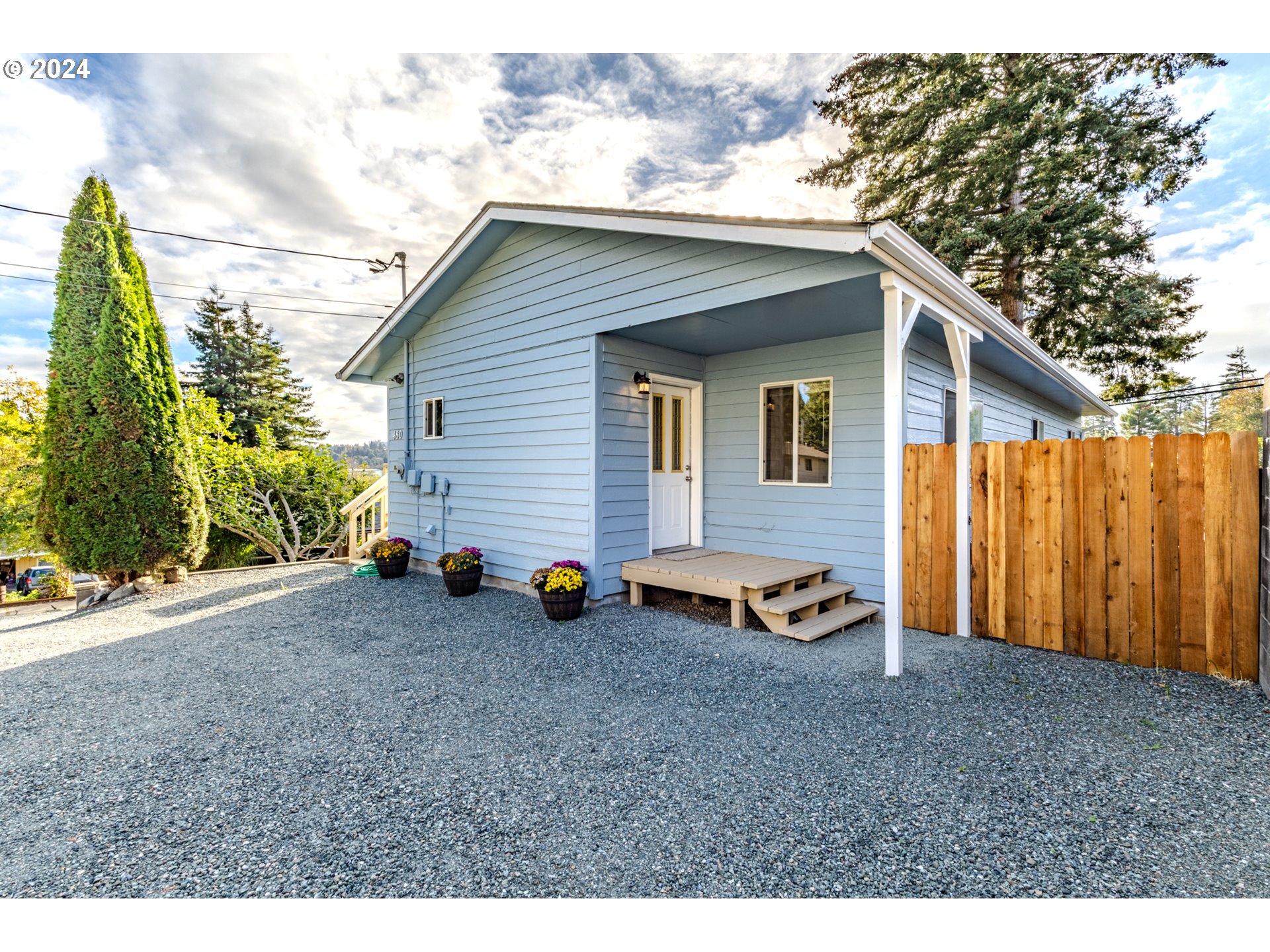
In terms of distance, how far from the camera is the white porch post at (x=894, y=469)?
11.8 ft

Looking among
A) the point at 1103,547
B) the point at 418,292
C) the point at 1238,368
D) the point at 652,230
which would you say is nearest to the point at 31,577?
the point at 418,292

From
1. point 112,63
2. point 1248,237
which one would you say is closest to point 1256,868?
point 112,63

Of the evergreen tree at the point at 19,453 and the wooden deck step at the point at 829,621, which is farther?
the evergreen tree at the point at 19,453

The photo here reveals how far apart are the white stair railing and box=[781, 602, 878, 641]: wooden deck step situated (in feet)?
22.7

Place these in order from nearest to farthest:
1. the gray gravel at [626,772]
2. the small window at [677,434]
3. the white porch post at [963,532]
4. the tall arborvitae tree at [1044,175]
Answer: the gray gravel at [626,772]
the white porch post at [963,532]
the small window at [677,434]
the tall arborvitae tree at [1044,175]

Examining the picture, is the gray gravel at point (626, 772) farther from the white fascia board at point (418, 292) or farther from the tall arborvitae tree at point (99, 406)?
the white fascia board at point (418, 292)

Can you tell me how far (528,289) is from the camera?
606 cm

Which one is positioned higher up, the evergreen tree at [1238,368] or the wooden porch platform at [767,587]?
the evergreen tree at [1238,368]

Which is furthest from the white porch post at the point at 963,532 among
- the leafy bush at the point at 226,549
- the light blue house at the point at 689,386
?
the leafy bush at the point at 226,549

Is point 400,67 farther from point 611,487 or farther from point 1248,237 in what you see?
point 1248,237

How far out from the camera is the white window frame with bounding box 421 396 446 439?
24.2 ft

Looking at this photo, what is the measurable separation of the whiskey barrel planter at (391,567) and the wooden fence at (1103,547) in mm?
6243

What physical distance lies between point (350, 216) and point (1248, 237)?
15878mm

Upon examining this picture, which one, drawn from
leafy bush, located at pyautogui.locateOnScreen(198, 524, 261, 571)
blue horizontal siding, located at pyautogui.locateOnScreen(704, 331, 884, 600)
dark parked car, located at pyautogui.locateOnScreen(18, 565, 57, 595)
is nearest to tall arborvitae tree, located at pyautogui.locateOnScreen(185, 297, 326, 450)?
dark parked car, located at pyautogui.locateOnScreen(18, 565, 57, 595)
